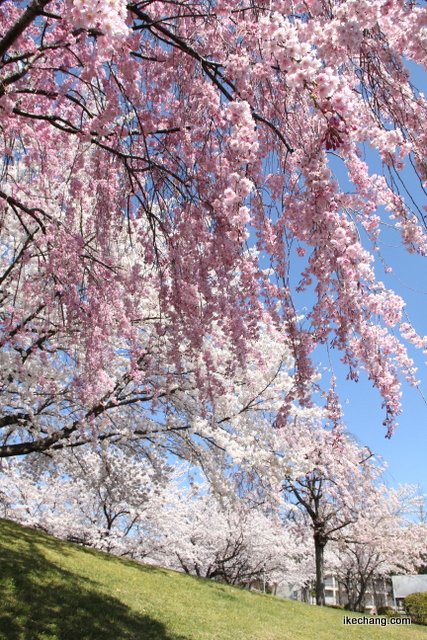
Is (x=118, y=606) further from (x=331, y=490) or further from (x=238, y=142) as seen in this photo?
(x=331, y=490)

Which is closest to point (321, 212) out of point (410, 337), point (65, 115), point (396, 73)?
point (396, 73)

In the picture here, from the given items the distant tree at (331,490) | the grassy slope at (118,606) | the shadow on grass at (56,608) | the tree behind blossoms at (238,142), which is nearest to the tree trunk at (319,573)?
the distant tree at (331,490)

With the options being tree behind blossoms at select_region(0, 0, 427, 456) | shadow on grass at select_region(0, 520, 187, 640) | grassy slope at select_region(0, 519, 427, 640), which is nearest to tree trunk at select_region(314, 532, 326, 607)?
grassy slope at select_region(0, 519, 427, 640)

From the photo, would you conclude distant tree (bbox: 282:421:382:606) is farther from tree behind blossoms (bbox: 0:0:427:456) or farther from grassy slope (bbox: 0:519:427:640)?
tree behind blossoms (bbox: 0:0:427:456)

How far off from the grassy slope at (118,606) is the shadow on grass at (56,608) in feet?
0.04

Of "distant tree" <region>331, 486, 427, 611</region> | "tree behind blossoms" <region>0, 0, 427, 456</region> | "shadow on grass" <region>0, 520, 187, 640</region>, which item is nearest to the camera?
"tree behind blossoms" <region>0, 0, 427, 456</region>

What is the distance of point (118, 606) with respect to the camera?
5473mm

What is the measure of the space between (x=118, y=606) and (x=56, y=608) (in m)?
1.11

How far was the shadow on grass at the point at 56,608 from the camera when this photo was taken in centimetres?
396

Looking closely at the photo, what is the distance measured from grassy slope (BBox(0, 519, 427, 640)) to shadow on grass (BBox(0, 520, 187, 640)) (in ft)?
0.04

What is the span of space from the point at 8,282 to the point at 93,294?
10.8 ft

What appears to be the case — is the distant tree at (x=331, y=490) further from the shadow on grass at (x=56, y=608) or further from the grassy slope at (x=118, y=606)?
the shadow on grass at (x=56, y=608)

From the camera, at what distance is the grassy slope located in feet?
14.1

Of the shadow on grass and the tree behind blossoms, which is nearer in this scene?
the tree behind blossoms
